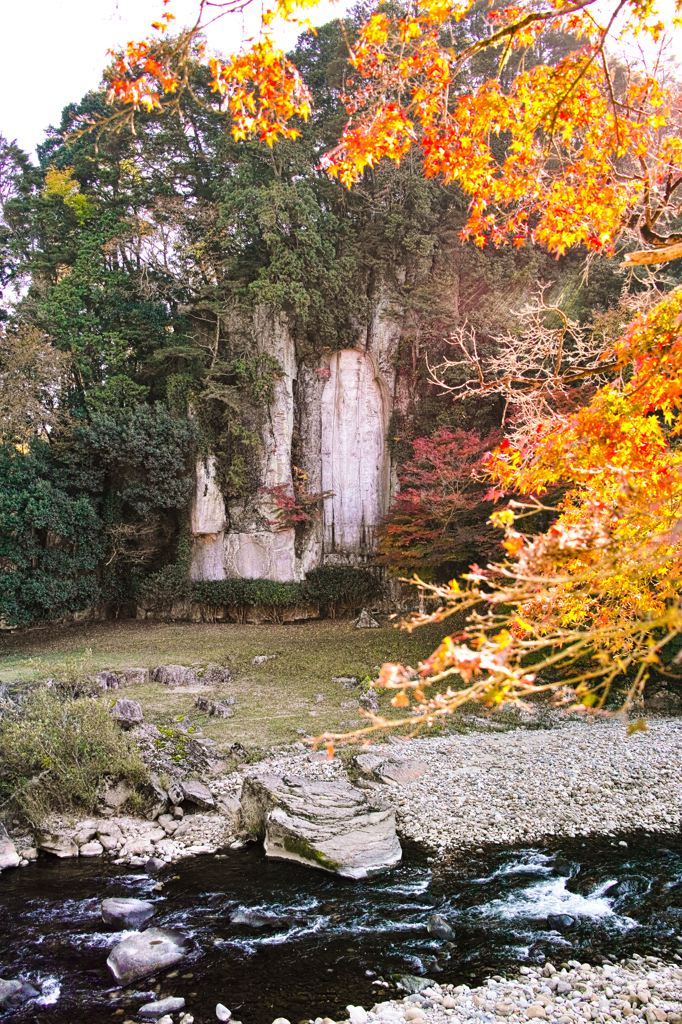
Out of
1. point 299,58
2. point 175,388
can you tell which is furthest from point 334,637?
point 299,58

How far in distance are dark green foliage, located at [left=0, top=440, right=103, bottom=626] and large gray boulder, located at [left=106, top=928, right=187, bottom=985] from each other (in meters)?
10.4

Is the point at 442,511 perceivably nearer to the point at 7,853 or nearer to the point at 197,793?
the point at 197,793

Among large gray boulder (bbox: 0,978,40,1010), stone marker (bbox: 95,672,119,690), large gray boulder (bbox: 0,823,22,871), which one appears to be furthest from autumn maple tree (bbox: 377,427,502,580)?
large gray boulder (bbox: 0,978,40,1010)

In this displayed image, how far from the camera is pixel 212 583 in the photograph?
15844 mm

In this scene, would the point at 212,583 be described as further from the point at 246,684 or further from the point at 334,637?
the point at 246,684

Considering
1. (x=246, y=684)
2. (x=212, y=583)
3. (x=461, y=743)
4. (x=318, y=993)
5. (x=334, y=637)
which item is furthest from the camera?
(x=212, y=583)

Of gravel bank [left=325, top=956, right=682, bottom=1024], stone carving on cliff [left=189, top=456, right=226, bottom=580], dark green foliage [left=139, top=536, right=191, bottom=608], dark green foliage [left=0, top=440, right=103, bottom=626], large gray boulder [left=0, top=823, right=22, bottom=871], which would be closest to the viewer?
gravel bank [left=325, top=956, right=682, bottom=1024]

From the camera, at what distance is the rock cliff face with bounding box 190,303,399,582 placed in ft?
52.9

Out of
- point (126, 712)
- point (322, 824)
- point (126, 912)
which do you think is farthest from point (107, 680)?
point (126, 912)

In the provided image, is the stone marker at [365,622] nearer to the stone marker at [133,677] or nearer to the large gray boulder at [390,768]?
the stone marker at [133,677]

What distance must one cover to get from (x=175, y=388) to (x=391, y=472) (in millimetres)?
5934

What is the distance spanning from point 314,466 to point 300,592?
134 inches

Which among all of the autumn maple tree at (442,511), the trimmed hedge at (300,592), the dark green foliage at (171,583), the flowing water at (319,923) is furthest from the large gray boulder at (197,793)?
the dark green foliage at (171,583)

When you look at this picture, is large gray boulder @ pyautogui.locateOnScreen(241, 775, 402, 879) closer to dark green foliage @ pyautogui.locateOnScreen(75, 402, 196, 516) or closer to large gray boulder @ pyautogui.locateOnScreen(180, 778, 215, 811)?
large gray boulder @ pyautogui.locateOnScreen(180, 778, 215, 811)
